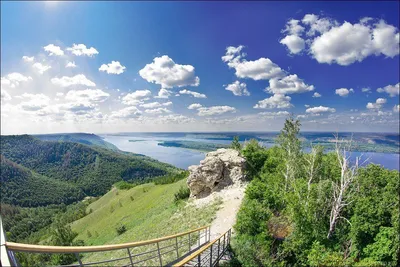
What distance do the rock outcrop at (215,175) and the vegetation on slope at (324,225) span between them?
28.6 ft

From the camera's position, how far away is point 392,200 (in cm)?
2030

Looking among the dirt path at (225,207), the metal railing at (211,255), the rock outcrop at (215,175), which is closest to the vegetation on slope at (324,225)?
the metal railing at (211,255)

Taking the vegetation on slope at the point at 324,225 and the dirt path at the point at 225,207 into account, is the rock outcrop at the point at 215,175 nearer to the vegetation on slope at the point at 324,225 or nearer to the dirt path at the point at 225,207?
the dirt path at the point at 225,207

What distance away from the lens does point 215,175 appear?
33156 mm

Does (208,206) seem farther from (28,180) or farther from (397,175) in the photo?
(28,180)

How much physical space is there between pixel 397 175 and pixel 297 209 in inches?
582

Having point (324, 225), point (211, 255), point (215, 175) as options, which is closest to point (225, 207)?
point (215, 175)

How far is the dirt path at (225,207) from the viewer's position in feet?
71.4

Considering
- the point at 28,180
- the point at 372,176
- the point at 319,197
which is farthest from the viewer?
the point at 28,180

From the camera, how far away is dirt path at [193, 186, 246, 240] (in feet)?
71.4

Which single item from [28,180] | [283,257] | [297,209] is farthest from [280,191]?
[28,180]

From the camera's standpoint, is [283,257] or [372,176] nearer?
[283,257]

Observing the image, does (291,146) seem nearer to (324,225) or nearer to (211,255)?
(324,225)

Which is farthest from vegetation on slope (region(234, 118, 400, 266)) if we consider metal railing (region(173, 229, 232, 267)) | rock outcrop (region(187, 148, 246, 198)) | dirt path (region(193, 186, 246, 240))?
rock outcrop (region(187, 148, 246, 198))
